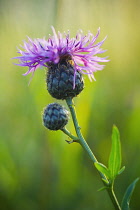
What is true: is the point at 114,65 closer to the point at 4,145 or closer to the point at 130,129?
the point at 130,129

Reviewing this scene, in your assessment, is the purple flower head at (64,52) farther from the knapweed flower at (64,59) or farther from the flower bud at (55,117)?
the flower bud at (55,117)

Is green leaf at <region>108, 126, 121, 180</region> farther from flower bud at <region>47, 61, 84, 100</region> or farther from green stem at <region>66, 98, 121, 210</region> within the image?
flower bud at <region>47, 61, 84, 100</region>

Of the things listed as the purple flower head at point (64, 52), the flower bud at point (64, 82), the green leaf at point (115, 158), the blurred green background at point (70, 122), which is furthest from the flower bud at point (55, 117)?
the blurred green background at point (70, 122)

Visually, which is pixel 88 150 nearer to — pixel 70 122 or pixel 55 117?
pixel 55 117

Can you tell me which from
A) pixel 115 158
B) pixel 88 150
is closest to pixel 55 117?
pixel 88 150

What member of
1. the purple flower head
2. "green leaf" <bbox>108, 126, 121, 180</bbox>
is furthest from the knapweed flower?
"green leaf" <bbox>108, 126, 121, 180</bbox>
